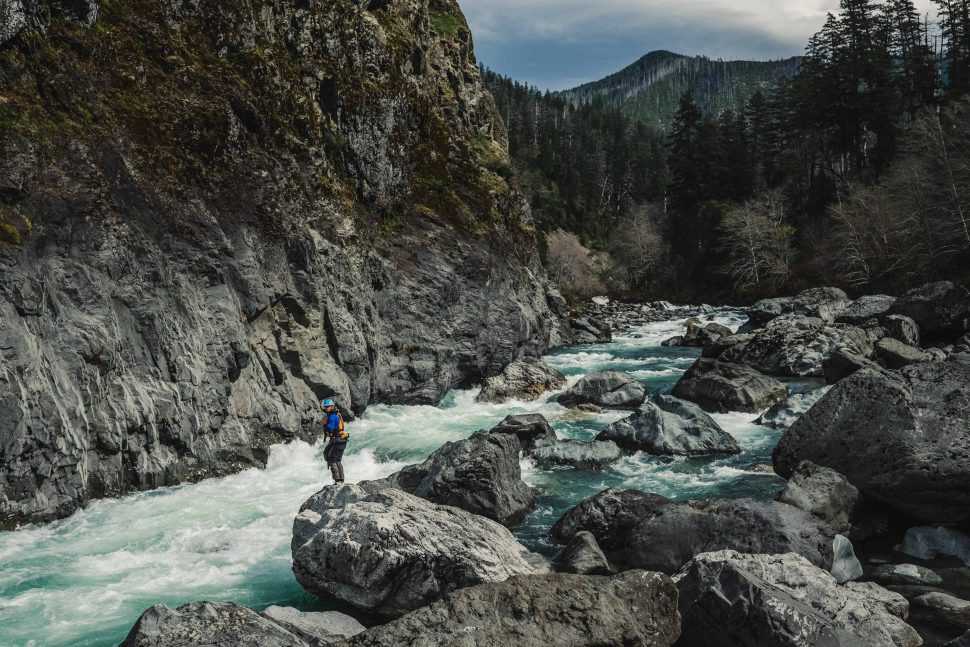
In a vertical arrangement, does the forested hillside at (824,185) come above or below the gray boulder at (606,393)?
above

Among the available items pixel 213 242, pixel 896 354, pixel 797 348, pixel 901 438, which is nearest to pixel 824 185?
pixel 797 348

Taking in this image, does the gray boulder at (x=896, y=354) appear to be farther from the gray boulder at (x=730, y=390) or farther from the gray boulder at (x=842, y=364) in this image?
the gray boulder at (x=730, y=390)

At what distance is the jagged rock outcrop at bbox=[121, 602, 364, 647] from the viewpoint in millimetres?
6809

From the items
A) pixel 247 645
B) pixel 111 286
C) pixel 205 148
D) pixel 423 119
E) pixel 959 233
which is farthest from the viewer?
pixel 959 233

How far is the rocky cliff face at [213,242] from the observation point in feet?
45.5

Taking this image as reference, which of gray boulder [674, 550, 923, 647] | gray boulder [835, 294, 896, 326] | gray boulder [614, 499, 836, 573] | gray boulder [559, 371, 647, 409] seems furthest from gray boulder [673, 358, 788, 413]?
gray boulder [835, 294, 896, 326]

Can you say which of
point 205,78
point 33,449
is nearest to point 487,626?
point 33,449

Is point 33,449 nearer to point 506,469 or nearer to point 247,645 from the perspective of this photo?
point 247,645

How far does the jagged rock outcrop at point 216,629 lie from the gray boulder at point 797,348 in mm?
24715

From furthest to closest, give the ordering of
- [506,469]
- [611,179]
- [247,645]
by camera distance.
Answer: [611,179] < [506,469] < [247,645]

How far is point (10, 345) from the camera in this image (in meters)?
12.6

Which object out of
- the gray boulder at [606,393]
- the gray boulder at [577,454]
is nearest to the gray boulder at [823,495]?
the gray boulder at [577,454]

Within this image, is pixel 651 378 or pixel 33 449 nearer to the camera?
pixel 33 449

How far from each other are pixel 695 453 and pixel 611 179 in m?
95.6
